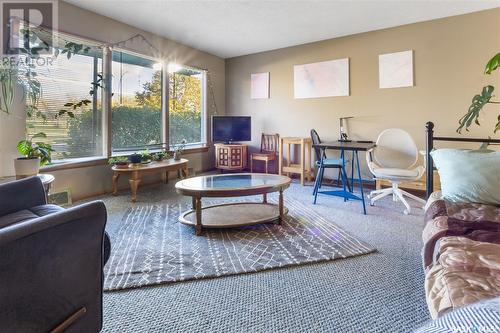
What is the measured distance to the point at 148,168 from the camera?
386cm

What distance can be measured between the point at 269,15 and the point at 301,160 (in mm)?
2250

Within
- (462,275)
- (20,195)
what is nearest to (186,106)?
(20,195)

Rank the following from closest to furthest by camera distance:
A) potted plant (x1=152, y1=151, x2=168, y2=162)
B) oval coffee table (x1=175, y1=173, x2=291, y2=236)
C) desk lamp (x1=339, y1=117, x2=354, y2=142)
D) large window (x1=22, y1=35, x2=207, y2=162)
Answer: oval coffee table (x1=175, y1=173, x2=291, y2=236) < large window (x1=22, y1=35, x2=207, y2=162) < potted plant (x1=152, y1=151, x2=168, y2=162) < desk lamp (x1=339, y1=117, x2=354, y2=142)

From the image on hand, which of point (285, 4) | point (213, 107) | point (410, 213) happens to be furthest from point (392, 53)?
point (213, 107)

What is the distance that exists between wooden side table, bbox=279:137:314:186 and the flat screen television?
905mm

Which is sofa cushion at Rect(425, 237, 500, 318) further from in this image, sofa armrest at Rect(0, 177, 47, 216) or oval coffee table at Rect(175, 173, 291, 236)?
sofa armrest at Rect(0, 177, 47, 216)

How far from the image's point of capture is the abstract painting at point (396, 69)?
13.6 ft

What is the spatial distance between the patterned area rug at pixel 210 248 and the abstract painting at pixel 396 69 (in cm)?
257

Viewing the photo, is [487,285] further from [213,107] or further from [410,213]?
[213,107]

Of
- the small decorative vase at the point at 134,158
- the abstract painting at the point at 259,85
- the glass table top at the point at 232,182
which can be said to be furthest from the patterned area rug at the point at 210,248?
the abstract painting at the point at 259,85

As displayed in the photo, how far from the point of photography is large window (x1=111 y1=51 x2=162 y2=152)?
4207 millimetres

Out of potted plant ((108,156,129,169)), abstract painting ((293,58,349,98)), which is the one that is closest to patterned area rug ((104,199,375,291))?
potted plant ((108,156,129,169))

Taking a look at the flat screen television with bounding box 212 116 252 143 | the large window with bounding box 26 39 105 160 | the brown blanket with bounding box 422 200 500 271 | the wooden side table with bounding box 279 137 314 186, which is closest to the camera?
the brown blanket with bounding box 422 200 500 271

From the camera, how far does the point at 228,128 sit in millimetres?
5582
